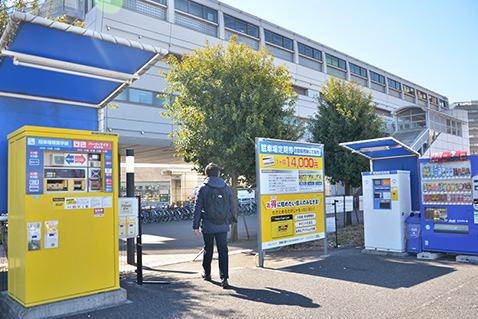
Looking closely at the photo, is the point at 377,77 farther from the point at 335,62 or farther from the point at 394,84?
the point at 335,62

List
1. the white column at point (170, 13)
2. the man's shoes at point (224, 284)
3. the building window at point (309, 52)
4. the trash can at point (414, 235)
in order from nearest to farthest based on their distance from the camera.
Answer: the man's shoes at point (224, 284) < the trash can at point (414, 235) < the white column at point (170, 13) < the building window at point (309, 52)

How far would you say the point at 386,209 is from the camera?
8172 mm

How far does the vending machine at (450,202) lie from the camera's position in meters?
7.18

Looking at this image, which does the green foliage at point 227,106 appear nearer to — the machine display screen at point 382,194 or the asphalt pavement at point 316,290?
the machine display screen at point 382,194

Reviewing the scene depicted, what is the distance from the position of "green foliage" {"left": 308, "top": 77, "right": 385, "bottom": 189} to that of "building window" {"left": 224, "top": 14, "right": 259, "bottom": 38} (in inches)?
450

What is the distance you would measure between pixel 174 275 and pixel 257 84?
19.9ft

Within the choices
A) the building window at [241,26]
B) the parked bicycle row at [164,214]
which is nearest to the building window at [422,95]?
the building window at [241,26]

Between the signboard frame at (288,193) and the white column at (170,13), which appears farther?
the white column at (170,13)

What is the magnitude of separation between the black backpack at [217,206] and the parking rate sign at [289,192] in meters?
1.34

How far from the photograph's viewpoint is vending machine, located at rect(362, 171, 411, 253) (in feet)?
26.2

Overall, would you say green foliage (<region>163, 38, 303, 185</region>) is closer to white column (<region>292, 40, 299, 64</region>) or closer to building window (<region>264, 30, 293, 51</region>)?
building window (<region>264, 30, 293, 51</region>)

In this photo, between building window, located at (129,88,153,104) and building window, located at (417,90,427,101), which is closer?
building window, located at (129,88,153,104)

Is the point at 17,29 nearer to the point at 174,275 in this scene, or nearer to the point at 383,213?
the point at 174,275


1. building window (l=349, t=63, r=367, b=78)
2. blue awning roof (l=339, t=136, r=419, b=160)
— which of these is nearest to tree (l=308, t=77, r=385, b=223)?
blue awning roof (l=339, t=136, r=419, b=160)
